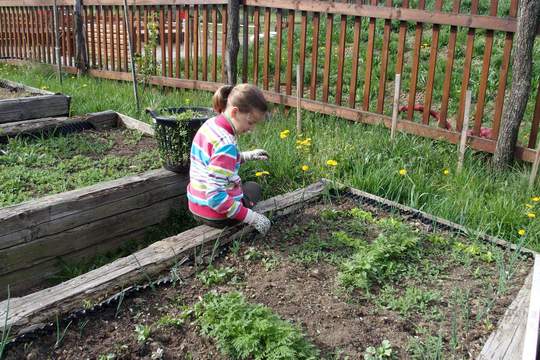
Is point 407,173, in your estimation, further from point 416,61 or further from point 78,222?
point 78,222

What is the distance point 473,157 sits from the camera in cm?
503

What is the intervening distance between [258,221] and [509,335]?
1.52m

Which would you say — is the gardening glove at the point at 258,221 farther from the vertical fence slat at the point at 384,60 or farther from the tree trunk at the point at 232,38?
the tree trunk at the point at 232,38

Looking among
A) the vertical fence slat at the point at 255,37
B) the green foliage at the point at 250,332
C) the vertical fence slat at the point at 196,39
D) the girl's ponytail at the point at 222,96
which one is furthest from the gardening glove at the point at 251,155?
the vertical fence slat at the point at 196,39

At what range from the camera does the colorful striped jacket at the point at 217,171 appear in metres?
3.24

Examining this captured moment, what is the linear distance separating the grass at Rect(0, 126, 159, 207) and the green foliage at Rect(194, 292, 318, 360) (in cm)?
191

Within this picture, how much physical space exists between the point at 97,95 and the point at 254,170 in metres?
3.34

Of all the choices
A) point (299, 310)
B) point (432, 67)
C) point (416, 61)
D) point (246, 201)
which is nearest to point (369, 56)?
point (416, 61)

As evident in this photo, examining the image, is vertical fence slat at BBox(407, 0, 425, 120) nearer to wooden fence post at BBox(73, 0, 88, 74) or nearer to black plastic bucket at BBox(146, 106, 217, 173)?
black plastic bucket at BBox(146, 106, 217, 173)

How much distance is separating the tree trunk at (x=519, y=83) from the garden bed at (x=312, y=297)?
1447 mm

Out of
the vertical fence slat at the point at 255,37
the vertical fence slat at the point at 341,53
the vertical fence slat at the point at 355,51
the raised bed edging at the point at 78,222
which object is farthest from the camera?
the vertical fence slat at the point at 255,37

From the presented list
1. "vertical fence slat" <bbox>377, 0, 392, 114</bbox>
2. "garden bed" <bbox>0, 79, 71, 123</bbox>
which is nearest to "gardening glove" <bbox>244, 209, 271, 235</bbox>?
"vertical fence slat" <bbox>377, 0, 392, 114</bbox>

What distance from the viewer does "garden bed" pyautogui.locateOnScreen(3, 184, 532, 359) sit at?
2.37 m

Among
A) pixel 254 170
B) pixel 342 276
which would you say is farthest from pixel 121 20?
pixel 342 276
